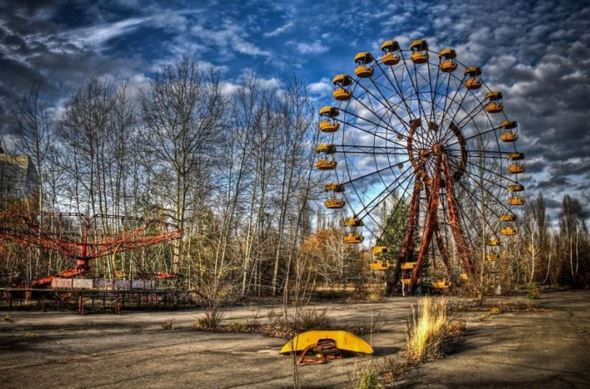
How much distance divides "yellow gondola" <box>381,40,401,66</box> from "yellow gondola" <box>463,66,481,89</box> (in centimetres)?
476

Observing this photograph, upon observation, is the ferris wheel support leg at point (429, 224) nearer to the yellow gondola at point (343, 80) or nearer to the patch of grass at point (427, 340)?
the yellow gondola at point (343, 80)

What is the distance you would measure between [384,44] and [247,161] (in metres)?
10.9

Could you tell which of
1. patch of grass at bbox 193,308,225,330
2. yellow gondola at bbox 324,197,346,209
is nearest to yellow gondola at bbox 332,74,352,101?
yellow gondola at bbox 324,197,346,209

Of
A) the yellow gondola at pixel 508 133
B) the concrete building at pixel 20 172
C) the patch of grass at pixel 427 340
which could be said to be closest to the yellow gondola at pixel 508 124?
the yellow gondola at pixel 508 133

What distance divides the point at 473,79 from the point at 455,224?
30.3ft

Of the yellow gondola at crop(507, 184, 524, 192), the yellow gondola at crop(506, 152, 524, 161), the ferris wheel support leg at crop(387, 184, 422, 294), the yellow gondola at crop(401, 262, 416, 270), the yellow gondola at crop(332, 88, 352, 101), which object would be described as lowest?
the yellow gondola at crop(401, 262, 416, 270)

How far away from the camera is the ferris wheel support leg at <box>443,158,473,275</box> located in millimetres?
22938

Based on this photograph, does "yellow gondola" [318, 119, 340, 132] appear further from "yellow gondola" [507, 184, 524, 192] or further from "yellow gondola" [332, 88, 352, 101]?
"yellow gondola" [507, 184, 524, 192]

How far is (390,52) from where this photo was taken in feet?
84.5

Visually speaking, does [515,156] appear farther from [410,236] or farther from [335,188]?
[335,188]

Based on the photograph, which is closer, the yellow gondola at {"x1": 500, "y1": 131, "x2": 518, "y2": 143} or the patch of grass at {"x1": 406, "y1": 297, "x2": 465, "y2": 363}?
the patch of grass at {"x1": 406, "y1": 297, "x2": 465, "y2": 363}

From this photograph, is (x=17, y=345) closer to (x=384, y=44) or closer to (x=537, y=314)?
(x=537, y=314)

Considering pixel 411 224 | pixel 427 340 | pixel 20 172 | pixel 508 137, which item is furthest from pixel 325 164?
pixel 20 172

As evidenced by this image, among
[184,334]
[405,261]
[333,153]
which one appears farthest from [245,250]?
[184,334]
